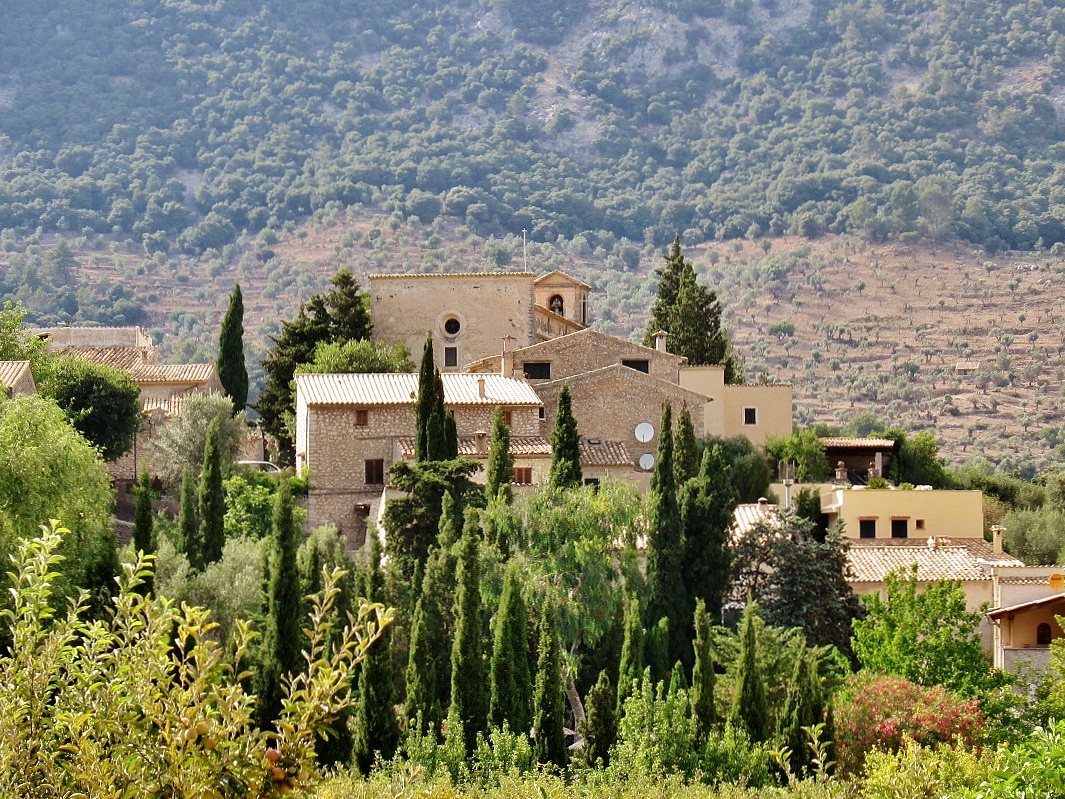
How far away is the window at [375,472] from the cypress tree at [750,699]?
14222 mm

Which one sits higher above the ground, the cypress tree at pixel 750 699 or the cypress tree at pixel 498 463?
the cypress tree at pixel 498 463

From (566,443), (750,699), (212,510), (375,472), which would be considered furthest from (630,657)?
(375,472)

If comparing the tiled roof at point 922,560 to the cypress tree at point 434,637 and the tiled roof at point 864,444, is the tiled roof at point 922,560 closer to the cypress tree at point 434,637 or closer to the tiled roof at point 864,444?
the tiled roof at point 864,444

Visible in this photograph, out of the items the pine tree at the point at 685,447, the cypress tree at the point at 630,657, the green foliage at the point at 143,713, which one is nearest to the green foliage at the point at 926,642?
the cypress tree at the point at 630,657

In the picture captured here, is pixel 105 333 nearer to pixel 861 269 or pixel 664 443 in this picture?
pixel 664 443

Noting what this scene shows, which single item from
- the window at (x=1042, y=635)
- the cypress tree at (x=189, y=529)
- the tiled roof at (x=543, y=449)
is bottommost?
the window at (x=1042, y=635)

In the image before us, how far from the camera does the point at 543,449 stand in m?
44.8

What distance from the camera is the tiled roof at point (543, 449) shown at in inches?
1753

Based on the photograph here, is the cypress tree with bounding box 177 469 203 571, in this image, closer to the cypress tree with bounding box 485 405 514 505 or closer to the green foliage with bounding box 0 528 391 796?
the cypress tree with bounding box 485 405 514 505

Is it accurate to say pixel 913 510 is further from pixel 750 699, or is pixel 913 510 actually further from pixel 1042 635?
pixel 750 699

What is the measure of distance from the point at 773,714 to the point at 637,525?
6573 millimetres

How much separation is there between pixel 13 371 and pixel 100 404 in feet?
9.68

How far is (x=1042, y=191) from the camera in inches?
6201

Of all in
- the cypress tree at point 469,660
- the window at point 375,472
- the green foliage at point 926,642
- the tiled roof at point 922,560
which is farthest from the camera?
the window at point 375,472
